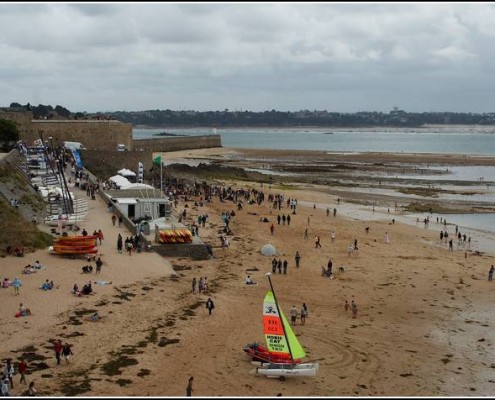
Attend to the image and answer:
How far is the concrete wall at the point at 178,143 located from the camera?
305ft

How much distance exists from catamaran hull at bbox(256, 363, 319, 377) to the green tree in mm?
39195

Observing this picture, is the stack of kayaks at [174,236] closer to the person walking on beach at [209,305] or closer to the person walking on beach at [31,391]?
the person walking on beach at [209,305]

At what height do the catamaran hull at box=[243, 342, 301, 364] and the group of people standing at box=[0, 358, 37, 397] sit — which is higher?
the group of people standing at box=[0, 358, 37, 397]

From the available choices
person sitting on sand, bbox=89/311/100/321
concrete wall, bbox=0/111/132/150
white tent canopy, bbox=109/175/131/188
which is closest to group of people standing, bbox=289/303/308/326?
person sitting on sand, bbox=89/311/100/321

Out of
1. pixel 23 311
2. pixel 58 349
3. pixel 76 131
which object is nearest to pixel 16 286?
pixel 23 311

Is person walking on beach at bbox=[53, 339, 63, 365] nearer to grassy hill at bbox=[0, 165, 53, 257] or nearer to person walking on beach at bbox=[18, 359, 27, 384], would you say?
person walking on beach at bbox=[18, 359, 27, 384]

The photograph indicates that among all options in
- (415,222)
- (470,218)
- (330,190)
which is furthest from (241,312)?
(330,190)

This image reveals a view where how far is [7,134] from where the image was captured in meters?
50.1

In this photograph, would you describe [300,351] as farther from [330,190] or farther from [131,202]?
[330,190]

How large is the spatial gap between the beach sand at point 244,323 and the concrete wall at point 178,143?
5886 cm

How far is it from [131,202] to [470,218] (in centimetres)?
2218

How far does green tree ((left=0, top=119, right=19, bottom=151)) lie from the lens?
49662 millimetres

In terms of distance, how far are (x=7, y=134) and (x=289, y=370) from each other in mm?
40767

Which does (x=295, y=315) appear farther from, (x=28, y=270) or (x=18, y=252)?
(x=18, y=252)
